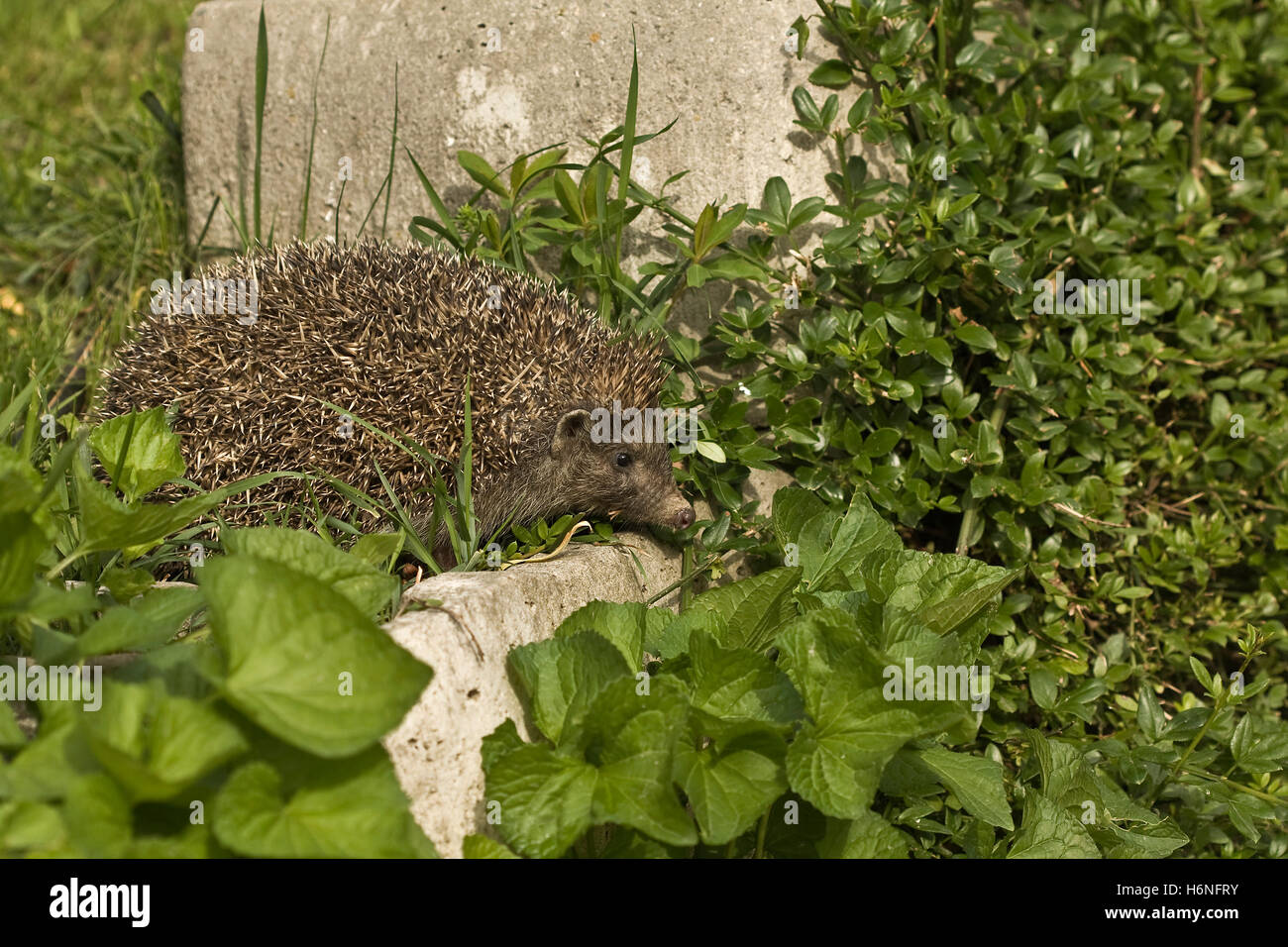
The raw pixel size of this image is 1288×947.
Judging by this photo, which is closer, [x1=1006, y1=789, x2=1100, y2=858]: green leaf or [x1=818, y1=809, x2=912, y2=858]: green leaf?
[x1=818, y1=809, x2=912, y2=858]: green leaf

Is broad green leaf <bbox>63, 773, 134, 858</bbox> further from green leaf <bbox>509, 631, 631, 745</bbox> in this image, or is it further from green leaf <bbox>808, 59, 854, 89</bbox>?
green leaf <bbox>808, 59, 854, 89</bbox>

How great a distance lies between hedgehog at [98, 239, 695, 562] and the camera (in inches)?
162

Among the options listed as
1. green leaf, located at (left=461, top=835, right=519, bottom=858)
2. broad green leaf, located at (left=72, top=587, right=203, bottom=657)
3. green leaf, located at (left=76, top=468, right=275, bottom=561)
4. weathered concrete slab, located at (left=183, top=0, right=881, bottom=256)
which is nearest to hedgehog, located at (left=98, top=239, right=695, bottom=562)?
weathered concrete slab, located at (left=183, top=0, right=881, bottom=256)

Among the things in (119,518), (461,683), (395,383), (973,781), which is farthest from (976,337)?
(119,518)

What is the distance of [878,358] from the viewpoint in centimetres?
461

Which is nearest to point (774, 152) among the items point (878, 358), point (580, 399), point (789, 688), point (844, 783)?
point (878, 358)

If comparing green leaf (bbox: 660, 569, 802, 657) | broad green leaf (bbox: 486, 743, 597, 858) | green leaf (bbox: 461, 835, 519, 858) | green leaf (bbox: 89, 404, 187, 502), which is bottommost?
green leaf (bbox: 461, 835, 519, 858)

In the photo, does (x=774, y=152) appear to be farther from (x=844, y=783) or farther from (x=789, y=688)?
(x=844, y=783)

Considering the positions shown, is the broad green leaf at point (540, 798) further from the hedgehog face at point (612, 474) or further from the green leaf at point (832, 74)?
the green leaf at point (832, 74)

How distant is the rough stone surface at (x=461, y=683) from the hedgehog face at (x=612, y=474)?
965mm

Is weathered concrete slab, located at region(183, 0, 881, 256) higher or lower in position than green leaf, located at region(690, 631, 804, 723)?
higher

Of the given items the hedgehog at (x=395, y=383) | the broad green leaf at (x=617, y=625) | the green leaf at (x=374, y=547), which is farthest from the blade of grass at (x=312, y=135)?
the broad green leaf at (x=617, y=625)

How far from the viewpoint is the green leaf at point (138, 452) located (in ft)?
11.1

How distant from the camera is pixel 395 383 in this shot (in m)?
4.16
